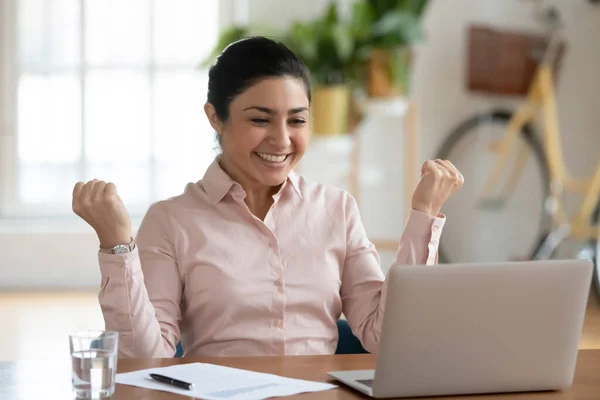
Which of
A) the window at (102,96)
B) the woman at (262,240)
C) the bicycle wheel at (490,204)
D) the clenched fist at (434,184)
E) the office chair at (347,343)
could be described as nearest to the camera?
the clenched fist at (434,184)

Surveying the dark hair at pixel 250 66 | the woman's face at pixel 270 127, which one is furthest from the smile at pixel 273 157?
the dark hair at pixel 250 66

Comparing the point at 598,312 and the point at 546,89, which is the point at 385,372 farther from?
the point at 546,89

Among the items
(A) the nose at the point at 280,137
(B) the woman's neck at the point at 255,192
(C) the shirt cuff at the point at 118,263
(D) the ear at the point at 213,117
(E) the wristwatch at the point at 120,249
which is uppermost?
(D) the ear at the point at 213,117

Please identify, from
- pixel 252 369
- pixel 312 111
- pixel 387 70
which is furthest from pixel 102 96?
pixel 252 369

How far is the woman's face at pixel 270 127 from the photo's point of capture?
6.52 ft

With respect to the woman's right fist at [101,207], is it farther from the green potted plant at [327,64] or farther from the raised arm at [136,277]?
the green potted plant at [327,64]

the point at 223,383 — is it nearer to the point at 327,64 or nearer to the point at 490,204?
the point at 327,64

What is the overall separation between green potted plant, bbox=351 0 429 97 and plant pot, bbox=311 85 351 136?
6.4 inches

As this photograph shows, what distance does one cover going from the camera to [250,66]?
200 cm

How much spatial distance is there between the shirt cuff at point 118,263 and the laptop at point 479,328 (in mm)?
514

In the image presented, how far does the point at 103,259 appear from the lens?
5.61 feet

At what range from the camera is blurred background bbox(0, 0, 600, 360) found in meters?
5.40

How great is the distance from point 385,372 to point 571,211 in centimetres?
431

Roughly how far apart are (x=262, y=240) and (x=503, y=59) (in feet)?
12.6
